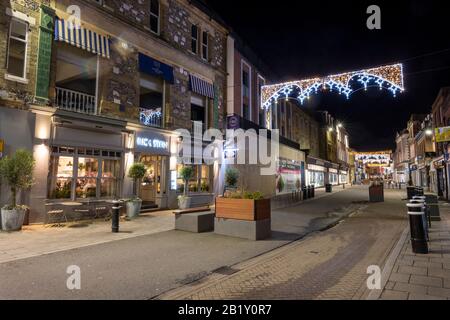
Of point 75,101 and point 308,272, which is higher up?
point 75,101

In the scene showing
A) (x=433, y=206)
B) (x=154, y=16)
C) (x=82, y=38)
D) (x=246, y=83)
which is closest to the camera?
(x=433, y=206)

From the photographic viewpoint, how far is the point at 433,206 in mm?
11281

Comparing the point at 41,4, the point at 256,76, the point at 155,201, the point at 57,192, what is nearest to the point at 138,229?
the point at 57,192

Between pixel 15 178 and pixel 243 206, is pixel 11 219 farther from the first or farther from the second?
pixel 243 206

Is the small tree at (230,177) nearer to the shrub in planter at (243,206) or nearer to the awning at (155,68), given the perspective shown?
the awning at (155,68)

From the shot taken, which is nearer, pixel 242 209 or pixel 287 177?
pixel 242 209

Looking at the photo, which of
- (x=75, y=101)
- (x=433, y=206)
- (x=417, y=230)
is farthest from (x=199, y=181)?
(x=417, y=230)

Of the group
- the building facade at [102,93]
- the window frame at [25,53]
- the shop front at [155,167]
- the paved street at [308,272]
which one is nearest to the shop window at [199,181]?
the building facade at [102,93]

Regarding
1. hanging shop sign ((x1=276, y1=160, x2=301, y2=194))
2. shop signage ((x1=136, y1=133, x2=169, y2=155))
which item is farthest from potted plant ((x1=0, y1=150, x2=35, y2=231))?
hanging shop sign ((x1=276, y1=160, x2=301, y2=194))

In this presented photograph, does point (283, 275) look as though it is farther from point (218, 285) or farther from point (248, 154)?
point (248, 154)

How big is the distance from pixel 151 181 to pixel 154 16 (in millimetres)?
8709

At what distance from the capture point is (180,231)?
938 centimetres

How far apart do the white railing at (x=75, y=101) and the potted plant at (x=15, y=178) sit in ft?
9.56
